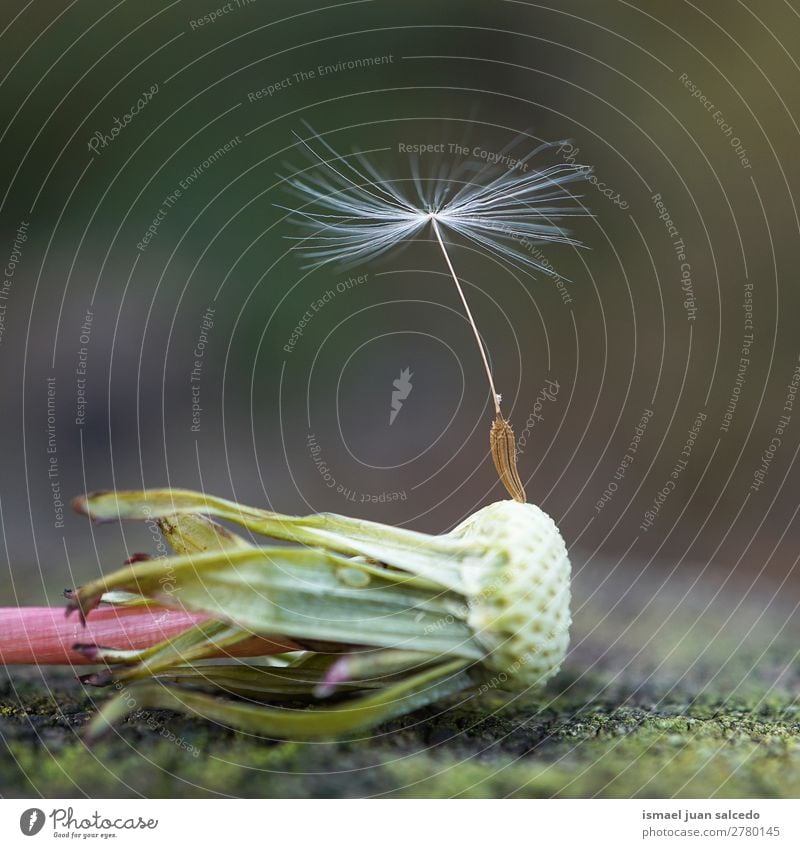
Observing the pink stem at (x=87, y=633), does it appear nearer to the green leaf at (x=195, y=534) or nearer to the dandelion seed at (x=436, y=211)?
the green leaf at (x=195, y=534)

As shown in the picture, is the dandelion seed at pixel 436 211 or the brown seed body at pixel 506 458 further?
the dandelion seed at pixel 436 211

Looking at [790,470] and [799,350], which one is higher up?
[799,350]

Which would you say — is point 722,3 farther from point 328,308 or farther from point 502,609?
point 502,609

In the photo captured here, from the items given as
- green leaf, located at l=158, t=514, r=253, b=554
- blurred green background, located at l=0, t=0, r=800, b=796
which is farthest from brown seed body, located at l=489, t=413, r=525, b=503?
blurred green background, located at l=0, t=0, r=800, b=796

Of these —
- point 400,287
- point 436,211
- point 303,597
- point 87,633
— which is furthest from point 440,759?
point 400,287

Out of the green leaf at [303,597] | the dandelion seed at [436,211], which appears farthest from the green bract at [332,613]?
the dandelion seed at [436,211]

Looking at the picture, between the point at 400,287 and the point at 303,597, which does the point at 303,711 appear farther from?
the point at 400,287

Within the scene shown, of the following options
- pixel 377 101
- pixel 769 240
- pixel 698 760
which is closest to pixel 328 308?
pixel 377 101
